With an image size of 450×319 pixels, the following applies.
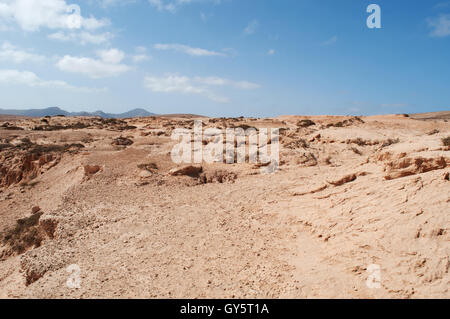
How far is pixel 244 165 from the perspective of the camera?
39.0 feet

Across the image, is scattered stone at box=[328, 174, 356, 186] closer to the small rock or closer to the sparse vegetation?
the small rock

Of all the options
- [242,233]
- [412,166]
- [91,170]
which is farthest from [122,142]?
[412,166]

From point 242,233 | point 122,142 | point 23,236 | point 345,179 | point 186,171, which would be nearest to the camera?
point 242,233

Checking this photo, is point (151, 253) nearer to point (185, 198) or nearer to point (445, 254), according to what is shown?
point (185, 198)

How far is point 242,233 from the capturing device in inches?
250

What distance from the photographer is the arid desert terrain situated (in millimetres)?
4238

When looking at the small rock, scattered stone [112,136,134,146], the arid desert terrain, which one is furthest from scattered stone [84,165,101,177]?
scattered stone [112,136,134,146]

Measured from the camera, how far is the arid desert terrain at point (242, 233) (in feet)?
13.9

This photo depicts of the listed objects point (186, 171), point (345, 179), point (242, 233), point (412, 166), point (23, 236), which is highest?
point (412, 166)

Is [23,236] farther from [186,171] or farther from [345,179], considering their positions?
[345,179]

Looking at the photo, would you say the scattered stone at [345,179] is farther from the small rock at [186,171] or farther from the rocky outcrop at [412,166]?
the small rock at [186,171]

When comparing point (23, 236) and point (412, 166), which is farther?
Result: point (23, 236)

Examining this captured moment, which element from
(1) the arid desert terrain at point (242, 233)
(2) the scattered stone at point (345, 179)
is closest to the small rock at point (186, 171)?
(1) the arid desert terrain at point (242, 233)
